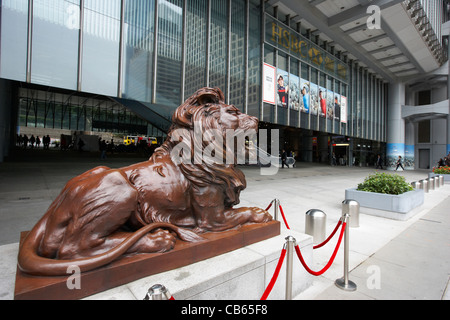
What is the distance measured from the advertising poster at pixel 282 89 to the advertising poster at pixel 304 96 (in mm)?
1719

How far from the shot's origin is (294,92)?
15.6 meters

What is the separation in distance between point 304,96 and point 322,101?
2585mm

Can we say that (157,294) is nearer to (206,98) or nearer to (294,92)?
(206,98)

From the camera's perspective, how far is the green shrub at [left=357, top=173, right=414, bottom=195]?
Answer: 18.6ft

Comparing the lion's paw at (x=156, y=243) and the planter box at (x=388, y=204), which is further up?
the lion's paw at (x=156, y=243)

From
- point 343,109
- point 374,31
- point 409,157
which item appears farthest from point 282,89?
point 409,157

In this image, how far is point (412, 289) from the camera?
251 cm

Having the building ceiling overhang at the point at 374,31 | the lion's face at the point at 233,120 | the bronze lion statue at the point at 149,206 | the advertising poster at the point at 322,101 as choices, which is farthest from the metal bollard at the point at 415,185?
the advertising poster at the point at 322,101

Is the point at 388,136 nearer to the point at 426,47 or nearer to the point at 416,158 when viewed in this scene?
the point at 416,158

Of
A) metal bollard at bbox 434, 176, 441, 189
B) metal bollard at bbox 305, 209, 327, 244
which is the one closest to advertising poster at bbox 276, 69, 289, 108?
metal bollard at bbox 434, 176, 441, 189

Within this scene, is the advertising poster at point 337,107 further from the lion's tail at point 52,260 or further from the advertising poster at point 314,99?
the lion's tail at point 52,260

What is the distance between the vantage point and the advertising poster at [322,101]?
1792cm

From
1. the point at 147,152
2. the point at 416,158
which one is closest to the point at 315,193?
the point at 147,152

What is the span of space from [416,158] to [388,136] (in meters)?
6.63
